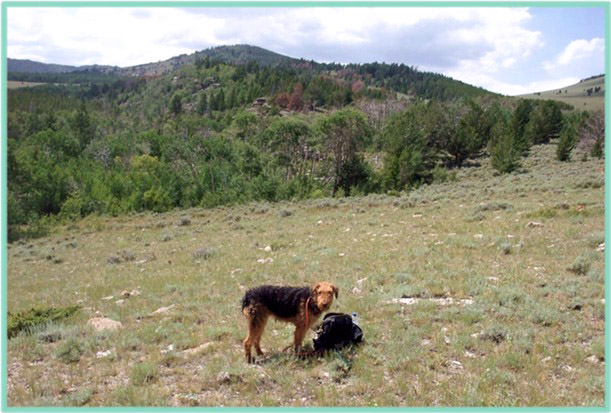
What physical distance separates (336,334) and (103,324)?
4.46 m

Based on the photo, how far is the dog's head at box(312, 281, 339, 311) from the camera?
5840 millimetres

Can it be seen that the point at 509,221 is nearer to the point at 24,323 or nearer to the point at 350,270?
the point at 350,270

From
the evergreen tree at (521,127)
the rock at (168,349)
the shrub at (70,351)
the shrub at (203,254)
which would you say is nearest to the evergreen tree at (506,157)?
the evergreen tree at (521,127)

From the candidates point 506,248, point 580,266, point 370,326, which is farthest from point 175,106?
point 370,326

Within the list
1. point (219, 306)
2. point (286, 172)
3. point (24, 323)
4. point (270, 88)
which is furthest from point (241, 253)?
point (270, 88)

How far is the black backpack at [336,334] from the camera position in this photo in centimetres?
614

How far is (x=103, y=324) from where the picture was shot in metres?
8.10

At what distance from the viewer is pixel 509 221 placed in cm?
1466

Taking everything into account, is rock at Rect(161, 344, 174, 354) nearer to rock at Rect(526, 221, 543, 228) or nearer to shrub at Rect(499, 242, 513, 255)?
shrub at Rect(499, 242, 513, 255)

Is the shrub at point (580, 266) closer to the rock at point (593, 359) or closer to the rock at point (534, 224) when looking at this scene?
the rock at point (593, 359)

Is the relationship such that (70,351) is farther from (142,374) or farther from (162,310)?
(162,310)

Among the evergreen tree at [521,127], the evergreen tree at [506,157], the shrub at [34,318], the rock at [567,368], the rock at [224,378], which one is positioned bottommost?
the shrub at [34,318]

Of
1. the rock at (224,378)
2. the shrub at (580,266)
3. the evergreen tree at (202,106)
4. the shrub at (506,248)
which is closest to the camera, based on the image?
the rock at (224,378)

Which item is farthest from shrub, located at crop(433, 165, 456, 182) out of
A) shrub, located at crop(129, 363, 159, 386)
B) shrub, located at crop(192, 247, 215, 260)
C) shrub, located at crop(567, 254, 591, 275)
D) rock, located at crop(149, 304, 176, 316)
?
shrub, located at crop(129, 363, 159, 386)
